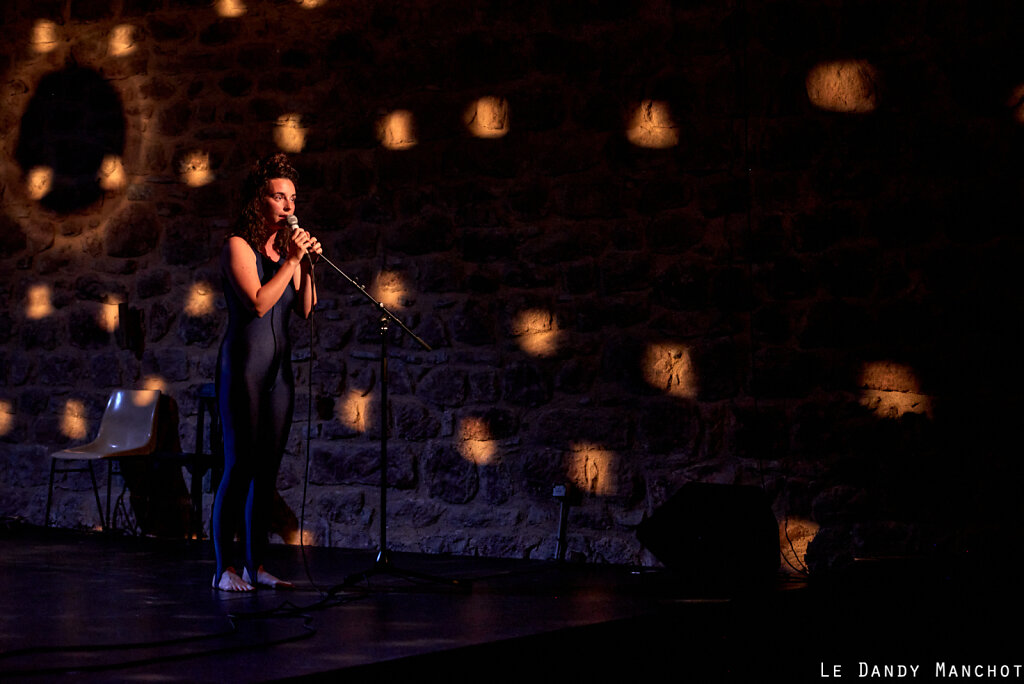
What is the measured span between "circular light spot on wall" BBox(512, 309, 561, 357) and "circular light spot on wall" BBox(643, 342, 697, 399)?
0.47 meters

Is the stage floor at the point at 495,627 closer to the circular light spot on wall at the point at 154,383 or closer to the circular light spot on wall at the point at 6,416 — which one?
the circular light spot on wall at the point at 154,383

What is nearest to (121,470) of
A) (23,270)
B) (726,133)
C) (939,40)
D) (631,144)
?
(23,270)

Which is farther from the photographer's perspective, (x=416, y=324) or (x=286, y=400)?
(x=416, y=324)

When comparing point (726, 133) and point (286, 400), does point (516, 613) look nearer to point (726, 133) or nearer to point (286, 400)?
point (286, 400)

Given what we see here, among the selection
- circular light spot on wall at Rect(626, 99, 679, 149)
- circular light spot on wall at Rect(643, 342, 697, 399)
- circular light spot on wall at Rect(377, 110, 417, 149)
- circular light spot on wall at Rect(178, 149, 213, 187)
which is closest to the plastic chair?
circular light spot on wall at Rect(178, 149, 213, 187)

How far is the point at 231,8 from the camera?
623 cm

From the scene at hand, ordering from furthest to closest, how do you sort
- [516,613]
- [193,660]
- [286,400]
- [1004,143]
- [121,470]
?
1. [121,470]
2. [1004,143]
3. [286,400]
4. [516,613]
5. [193,660]

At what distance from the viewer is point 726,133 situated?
16.6 ft

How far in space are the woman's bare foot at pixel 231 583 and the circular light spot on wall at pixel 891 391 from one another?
261 cm

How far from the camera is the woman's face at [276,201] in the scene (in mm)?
3988

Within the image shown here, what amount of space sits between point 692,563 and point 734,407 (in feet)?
3.29

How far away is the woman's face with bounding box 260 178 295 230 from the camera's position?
3.99 m

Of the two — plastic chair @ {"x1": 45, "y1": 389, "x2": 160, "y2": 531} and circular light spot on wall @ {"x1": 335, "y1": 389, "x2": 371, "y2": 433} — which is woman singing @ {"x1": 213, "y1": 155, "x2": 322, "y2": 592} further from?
plastic chair @ {"x1": 45, "y1": 389, "x2": 160, "y2": 531}

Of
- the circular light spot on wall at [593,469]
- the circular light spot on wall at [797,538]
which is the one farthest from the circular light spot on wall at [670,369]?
the circular light spot on wall at [797,538]
